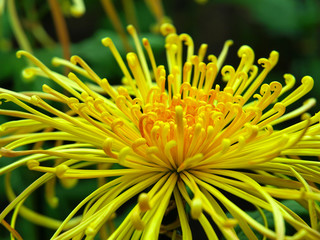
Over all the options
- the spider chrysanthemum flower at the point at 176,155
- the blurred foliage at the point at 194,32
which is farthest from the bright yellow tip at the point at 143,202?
the blurred foliage at the point at 194,32

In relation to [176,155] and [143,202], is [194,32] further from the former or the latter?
[143,202]

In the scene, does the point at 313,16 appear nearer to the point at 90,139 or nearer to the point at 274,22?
the point at 274,22

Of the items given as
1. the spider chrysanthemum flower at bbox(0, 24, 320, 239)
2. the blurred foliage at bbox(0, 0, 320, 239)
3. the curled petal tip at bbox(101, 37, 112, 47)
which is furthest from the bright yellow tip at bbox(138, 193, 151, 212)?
the blurred foliage at bbox(0, 0, 320, 239)

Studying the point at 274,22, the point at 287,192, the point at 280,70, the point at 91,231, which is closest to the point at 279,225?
the point at 287,192

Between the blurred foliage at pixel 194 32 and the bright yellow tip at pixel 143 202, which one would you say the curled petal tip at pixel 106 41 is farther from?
the blurred foliage at pixel 194 32

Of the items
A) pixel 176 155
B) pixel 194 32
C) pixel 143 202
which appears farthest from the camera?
pixel 194 32

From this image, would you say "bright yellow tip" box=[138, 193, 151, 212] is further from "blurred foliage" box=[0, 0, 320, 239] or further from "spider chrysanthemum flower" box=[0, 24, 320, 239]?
"blurred foliage" box=[0, 0, 320, 239]

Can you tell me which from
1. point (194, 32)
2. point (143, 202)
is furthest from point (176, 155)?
point (194, 32)

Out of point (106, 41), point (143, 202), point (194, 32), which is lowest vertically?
point (143, 202)

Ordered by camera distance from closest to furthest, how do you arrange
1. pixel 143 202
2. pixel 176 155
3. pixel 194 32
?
pixel 143 202 < pixel 176 155 < pixel 194 32
